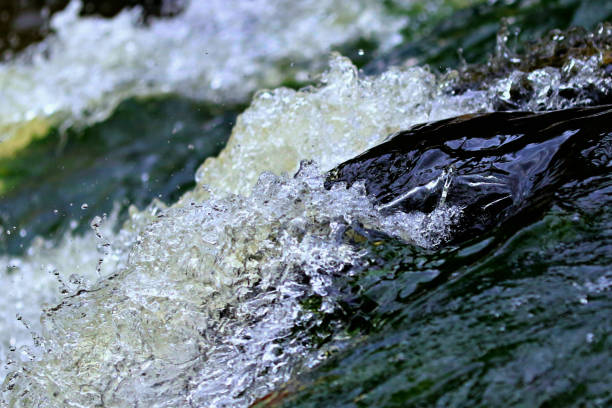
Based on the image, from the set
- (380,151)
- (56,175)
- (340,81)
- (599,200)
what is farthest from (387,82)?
(56,175)

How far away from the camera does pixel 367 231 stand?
2.23 metres

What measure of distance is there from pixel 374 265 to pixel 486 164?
20.1 inches

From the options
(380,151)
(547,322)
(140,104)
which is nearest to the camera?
(547,322)

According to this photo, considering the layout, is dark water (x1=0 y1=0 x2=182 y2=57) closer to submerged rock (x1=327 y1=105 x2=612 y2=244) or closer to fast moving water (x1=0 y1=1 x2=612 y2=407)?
fast moving water (x1=0 y1=1 x2=612 y2=407)

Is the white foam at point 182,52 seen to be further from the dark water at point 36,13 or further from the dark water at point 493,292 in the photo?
the dark water at point 493,292

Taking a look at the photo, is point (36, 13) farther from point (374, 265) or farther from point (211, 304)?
point (374, 265)

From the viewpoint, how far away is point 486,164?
2.27 m

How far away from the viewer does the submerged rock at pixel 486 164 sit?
2146 mm

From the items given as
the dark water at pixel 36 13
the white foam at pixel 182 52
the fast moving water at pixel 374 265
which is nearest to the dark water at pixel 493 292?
the fast moving water at pixel 374 265

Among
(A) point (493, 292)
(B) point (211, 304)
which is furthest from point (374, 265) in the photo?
(B) point (211, 304)

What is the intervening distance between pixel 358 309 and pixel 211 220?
0.75 metres

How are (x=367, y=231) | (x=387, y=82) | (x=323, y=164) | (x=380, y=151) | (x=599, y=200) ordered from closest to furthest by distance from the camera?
(x=599, y=200), (x=367, y=231), (x=380, y=151), (x=323, y=164), (x=387, y=82)

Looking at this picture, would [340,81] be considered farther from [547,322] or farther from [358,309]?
[547,322]

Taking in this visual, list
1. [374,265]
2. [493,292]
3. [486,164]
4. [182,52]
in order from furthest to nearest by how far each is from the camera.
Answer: [182,52] < [486,164] < [374,265] < [493,292]
